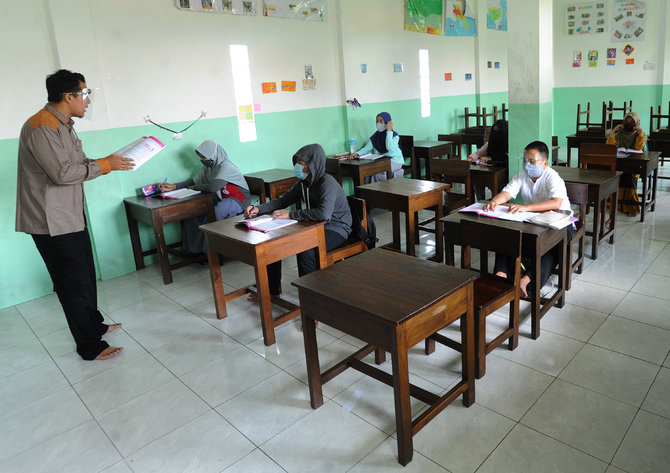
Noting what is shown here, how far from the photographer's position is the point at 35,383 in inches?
107

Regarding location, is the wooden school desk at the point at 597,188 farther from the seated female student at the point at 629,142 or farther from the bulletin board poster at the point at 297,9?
the bulletin board poster at the point at 297,9

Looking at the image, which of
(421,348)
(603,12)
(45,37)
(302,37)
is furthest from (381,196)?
(603,12)

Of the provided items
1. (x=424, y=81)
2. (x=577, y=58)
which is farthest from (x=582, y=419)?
(x=577, y=58)

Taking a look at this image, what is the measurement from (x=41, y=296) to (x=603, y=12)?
912 centimetres

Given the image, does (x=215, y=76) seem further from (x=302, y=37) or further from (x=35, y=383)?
(x=35, y=383)

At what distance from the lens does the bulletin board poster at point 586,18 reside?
805 centimetres

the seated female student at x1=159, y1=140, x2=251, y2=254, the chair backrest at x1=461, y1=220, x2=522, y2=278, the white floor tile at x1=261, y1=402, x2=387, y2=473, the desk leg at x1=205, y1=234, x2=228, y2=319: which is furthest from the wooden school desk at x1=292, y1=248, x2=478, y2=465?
the seated female student at x1=159, y1=140, x2=251, y2=254

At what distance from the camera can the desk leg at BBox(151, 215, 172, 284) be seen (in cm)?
394

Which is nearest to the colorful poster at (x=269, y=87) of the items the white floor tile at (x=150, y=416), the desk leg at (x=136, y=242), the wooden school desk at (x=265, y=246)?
the desk leg at (x=136, y=242)

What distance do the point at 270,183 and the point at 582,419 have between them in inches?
131

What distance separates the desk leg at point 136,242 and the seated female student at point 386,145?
2.50 meters

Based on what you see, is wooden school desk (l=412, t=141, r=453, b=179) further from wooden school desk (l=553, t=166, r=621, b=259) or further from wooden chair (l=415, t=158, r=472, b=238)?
wooden school desk (l=553, t=166, r=621, b=259)

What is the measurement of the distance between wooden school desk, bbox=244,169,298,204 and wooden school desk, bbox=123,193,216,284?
59 cm

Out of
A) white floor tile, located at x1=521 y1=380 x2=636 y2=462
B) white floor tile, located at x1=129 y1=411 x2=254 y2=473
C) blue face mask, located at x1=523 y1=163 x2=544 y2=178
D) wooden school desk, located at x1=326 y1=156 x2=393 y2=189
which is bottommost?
white floor tile, located at x1=129 y1=411 x2=254 y2=473
